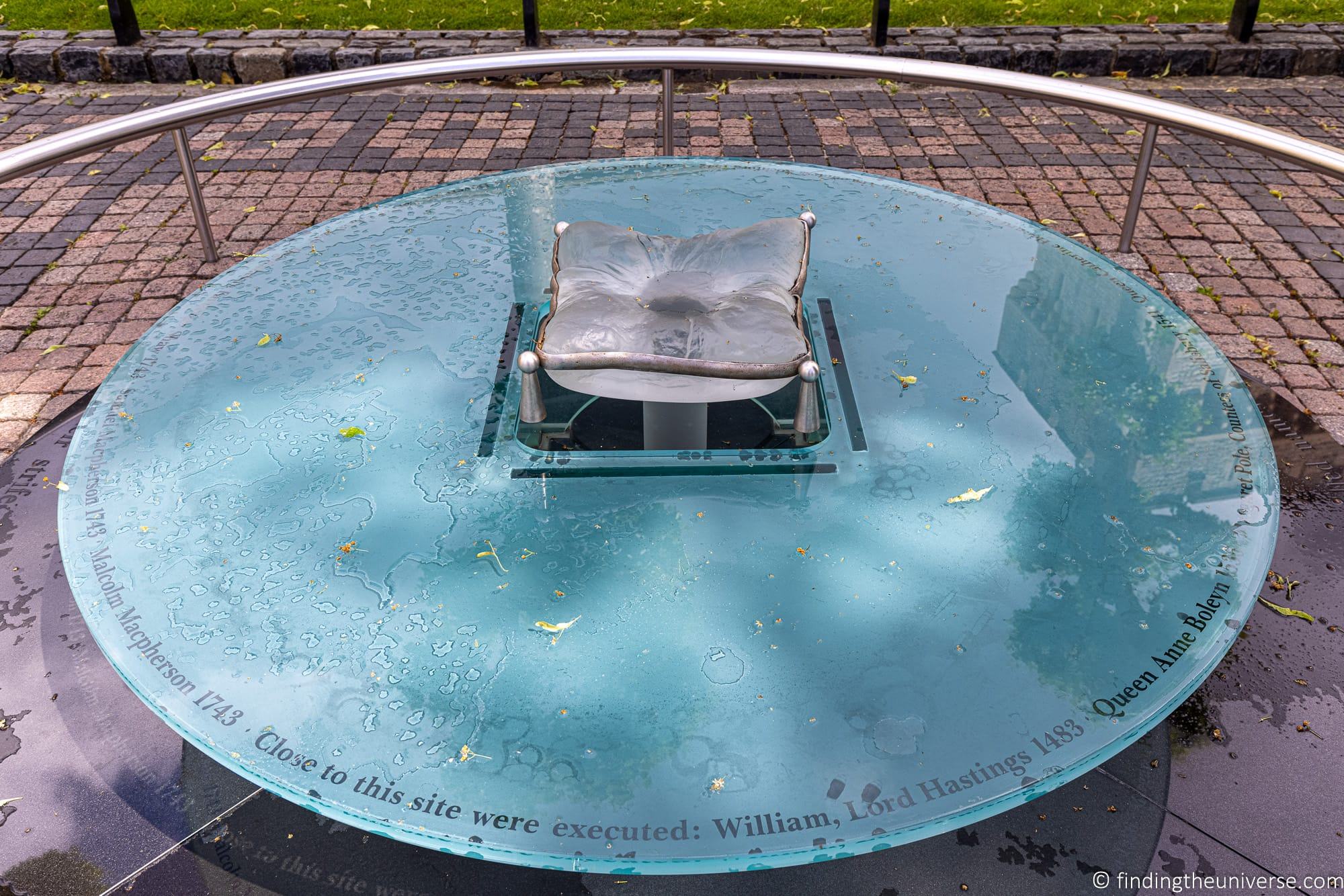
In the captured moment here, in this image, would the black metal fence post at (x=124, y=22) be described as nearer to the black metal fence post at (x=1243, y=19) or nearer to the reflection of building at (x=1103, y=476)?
the reflection of building at (x=1103, y=476)

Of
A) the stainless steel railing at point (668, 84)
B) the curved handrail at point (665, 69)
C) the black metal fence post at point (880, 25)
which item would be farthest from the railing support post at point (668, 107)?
the black metal fence post at point (880, 25)

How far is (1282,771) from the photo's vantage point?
2.66 metres

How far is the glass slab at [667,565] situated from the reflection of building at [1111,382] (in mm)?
11

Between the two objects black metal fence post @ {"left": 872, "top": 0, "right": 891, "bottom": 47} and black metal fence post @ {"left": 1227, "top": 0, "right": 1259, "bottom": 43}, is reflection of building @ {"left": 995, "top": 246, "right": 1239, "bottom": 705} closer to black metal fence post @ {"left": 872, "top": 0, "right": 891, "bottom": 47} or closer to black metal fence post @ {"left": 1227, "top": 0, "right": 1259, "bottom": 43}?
black metal fence post @ {"left": 872, "top": 0, "right": 891, "bottom": 47}

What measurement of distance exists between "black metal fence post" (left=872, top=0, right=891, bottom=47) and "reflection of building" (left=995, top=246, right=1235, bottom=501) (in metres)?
4.95

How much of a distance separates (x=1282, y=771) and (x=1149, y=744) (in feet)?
1.04

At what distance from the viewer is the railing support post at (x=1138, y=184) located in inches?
172

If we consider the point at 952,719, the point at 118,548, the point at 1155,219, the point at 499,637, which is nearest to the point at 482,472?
the point at 499,637

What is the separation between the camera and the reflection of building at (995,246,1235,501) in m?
2.55

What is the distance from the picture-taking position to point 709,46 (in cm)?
759

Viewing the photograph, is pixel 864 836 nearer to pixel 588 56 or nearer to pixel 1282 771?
pixel 1282 771

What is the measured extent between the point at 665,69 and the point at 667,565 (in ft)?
8.72

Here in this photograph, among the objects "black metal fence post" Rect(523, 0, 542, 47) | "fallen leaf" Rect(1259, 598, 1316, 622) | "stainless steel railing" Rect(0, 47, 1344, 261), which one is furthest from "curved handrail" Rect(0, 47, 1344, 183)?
"black metal fence post" Rect(523, 0, 542, 47)

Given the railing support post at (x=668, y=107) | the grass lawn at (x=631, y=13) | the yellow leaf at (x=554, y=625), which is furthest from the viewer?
the grass lawn at (x=631, y=13)
